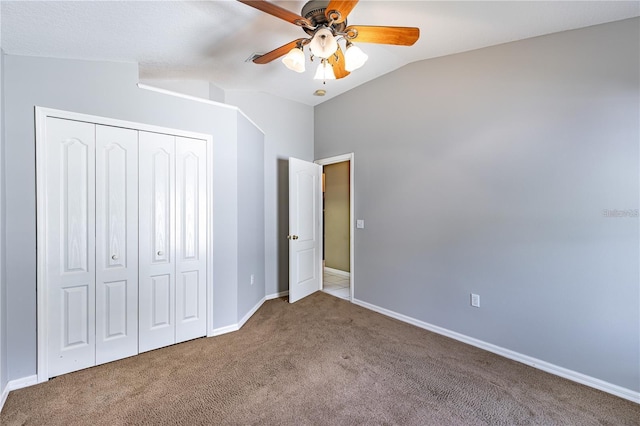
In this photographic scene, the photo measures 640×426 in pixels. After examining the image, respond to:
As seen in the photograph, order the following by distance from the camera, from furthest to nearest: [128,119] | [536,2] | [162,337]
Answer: [162,337] < [128,119] < [536,2]

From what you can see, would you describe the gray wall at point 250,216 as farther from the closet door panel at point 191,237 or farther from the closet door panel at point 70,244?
the closet door panel at point 70,244

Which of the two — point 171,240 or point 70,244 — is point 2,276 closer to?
point 70,244

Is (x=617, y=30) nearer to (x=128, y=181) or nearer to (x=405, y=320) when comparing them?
(x=405, y=320)

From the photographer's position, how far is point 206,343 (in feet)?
8.42

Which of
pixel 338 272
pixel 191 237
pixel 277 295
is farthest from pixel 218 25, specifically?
pixel 338 272

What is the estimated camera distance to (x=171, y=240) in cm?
252

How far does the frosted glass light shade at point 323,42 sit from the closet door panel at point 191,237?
60.6 inches

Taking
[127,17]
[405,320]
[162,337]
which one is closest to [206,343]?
[162,337]

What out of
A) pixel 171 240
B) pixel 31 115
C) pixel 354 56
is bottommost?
pixel 171 240

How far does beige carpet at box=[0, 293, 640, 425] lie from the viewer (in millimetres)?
1675

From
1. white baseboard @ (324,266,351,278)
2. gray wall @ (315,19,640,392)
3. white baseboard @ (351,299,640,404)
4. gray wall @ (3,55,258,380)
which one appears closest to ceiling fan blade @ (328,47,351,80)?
gray wall @ (315,19,640,392)

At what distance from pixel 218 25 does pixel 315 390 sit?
281 centimetres

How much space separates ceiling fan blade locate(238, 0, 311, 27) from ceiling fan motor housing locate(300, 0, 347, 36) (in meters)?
0.05

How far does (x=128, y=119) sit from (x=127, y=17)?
780mm
